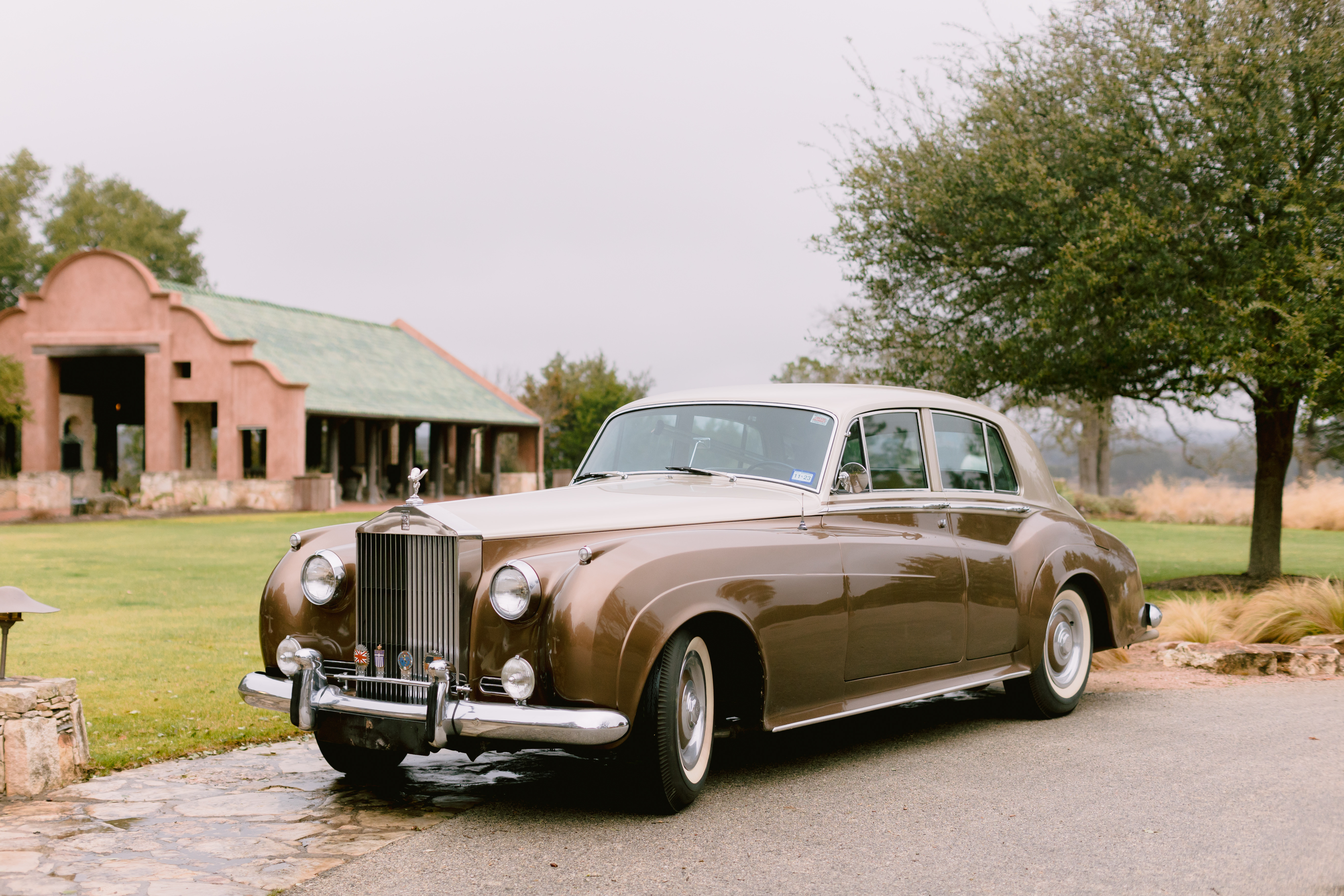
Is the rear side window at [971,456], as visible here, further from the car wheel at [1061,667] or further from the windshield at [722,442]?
the windshield at [722,442]

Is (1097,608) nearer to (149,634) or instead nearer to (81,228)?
(149,634)

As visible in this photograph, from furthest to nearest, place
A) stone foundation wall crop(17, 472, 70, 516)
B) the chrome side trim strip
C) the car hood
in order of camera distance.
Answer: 1. stone foundation wall crop(17, 472, 70, 516)
2. the chrome side trim strip
3. the car hood

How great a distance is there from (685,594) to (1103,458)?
47248 mm

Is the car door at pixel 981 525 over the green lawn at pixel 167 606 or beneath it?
over

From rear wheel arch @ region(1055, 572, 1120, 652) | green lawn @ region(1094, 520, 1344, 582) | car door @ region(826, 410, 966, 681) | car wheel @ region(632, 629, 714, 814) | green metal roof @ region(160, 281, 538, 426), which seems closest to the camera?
car wheel @ region(632, 629, 714, 814)

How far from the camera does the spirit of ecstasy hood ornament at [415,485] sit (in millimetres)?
5121

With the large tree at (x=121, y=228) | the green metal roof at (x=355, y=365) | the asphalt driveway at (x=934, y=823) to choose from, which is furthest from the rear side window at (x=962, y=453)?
the large tree at (x=121, y=228)

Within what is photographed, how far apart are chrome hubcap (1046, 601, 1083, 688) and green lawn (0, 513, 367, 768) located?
179 inches

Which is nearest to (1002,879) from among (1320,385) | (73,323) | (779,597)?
(779,597)

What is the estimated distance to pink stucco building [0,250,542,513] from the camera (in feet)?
109

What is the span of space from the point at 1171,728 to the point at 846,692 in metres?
2.43

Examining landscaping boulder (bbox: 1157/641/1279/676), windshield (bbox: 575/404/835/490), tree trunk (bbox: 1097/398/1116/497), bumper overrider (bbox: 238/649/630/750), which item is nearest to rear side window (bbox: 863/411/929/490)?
windshield (bbox: 575/404/835/490)

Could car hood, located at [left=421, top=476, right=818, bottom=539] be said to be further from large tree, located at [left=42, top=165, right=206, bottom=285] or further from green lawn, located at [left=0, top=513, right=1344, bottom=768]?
large tree, located at [left=42, top=165, right=206, bottom=285]

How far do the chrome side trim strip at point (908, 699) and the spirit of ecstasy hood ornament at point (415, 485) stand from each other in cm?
187
